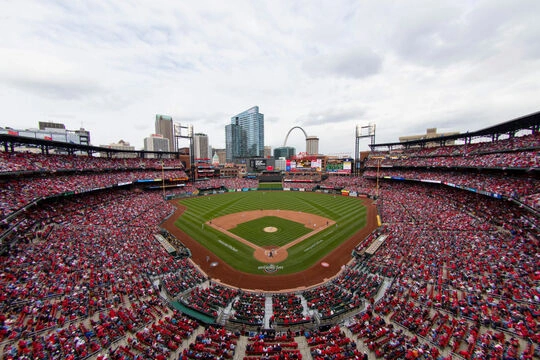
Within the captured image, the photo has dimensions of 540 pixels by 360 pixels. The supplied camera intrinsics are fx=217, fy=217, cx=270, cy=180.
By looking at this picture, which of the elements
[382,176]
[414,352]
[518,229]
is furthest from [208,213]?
[382,176]

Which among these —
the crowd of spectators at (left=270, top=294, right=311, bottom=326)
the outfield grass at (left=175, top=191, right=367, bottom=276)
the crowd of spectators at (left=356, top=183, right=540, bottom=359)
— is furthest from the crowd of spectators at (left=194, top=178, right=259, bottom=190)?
the crowd of spectators at (left=270, top=294, right=311, bottom=326)

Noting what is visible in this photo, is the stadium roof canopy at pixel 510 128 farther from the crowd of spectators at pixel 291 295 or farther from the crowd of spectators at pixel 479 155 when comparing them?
the crowd of spectators at pixel 291 295

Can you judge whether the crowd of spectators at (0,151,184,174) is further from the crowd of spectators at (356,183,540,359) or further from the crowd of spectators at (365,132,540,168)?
the crowd of spectators at (365,132,540,168)

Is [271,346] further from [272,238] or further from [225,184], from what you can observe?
[225,184]

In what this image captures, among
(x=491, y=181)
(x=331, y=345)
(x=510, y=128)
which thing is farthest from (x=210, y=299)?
(x=510, y=128)

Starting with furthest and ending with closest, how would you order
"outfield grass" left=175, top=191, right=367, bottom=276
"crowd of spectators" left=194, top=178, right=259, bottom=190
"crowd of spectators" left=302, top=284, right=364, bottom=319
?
"crowd of spectators" left=194, top=178, right=259, bottom=190
"outfield grass" left=175, top=191, right=367, bottom=276
"crowd of spectators" left=302, top=284, right=364, bottom=319

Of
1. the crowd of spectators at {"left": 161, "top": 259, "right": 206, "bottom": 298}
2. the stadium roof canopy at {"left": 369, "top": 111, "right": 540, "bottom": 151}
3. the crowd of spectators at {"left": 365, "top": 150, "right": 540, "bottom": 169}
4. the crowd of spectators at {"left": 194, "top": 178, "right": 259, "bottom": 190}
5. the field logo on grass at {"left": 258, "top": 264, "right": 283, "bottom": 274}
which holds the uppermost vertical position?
the stadium roof canopy at {"left": 369, "top": 111, "right": 540, "bottom": 151}

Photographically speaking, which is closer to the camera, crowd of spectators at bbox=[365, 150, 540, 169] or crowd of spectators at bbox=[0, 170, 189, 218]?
crowd of spectators at bbox=[0, 170, 189, 218]

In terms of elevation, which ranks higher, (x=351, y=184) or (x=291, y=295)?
(x=351, y=184)
